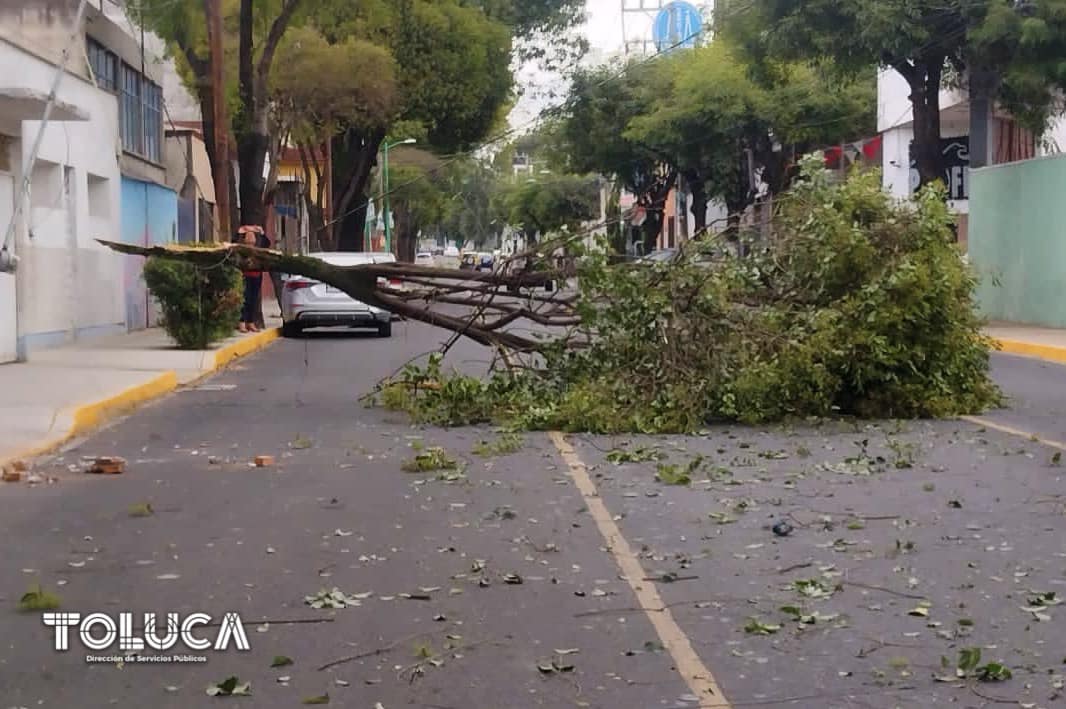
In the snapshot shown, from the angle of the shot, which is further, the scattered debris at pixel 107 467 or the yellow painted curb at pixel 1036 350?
the yellow painted curb at pixel 1036 350

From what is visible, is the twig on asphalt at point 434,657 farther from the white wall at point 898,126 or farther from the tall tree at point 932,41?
the white wall at point 898,126

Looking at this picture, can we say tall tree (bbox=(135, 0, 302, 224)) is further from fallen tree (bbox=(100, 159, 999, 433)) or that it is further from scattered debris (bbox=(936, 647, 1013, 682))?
scattered debris (bbox=(936, 647, 1013, 682))

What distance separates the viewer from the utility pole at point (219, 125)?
1061 inches

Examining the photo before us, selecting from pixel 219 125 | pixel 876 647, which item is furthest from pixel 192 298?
pixel 876 647

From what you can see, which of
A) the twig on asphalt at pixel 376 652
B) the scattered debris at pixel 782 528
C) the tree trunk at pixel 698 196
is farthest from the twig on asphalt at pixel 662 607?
the tree trunk at pixel 698 196

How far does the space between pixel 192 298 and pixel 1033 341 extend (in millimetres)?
13638

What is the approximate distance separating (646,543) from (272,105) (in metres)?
33.5

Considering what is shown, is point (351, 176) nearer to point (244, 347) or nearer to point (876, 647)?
point (244, 347)

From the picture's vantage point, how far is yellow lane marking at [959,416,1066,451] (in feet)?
39.6

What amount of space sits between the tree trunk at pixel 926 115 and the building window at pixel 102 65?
1588 cm

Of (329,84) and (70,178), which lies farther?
(329,84)

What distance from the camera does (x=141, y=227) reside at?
30906mm

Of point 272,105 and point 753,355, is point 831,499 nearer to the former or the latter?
point 753,355

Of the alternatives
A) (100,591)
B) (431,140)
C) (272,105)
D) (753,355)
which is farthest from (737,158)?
(100,591)
